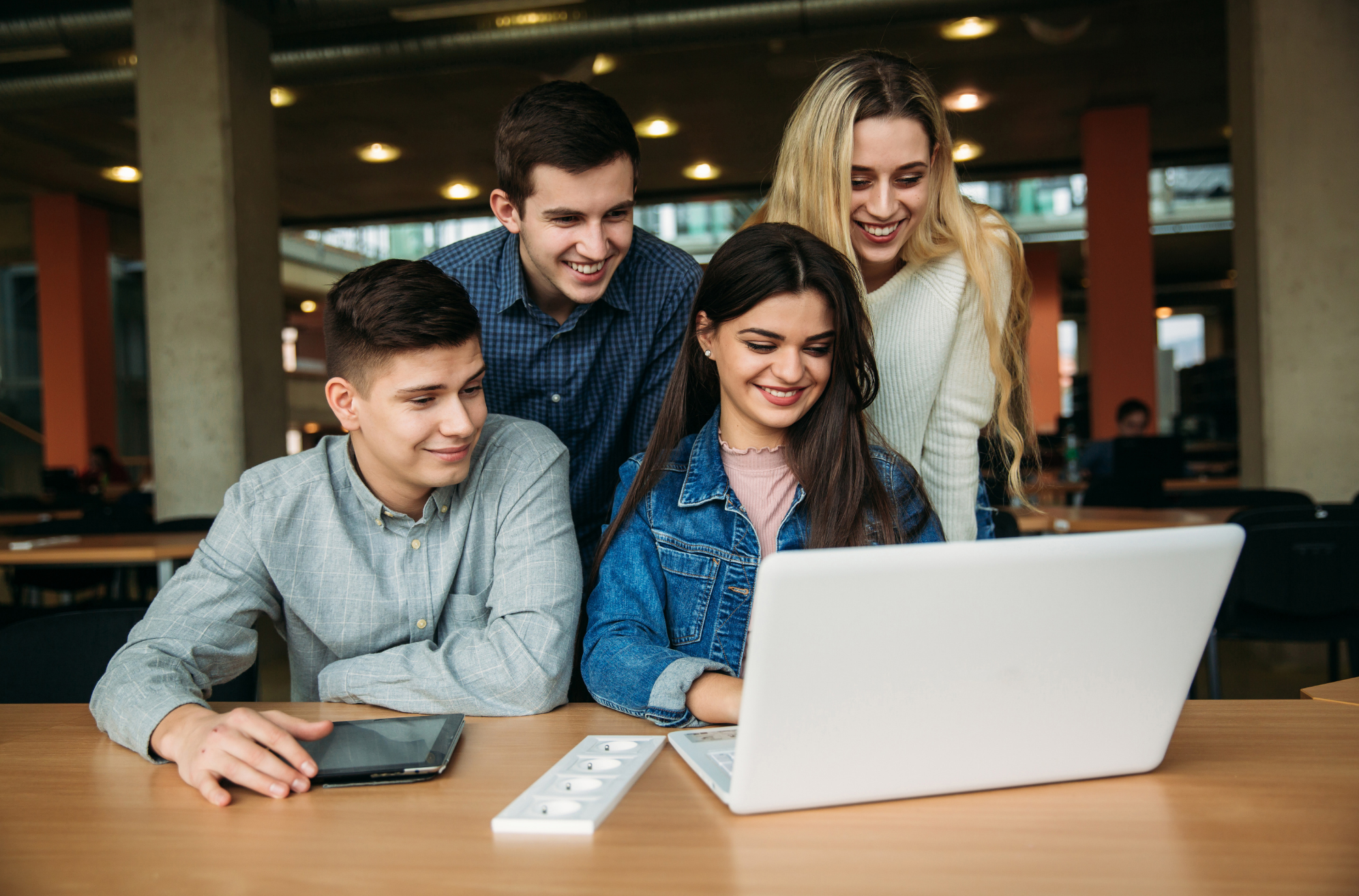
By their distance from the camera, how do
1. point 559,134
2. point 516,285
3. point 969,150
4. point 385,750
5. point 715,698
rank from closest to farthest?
point 385,750 → point 715,698 → point 559,134 → point 516,285 → point 969,150

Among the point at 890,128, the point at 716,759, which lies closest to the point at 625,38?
the point at 890,128

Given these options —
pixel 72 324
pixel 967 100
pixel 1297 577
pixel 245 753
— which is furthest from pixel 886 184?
pixel 72 324

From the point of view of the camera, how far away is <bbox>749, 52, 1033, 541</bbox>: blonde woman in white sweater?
1.65 meters

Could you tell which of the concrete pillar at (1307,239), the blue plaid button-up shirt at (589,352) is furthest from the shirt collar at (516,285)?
the concrete pillar at (1307,239)

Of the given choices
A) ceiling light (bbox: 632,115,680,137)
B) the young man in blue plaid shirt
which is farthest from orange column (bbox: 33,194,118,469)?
the young man in blue plaid shirt

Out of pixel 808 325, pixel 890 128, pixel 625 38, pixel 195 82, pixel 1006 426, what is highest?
pixel 625 38

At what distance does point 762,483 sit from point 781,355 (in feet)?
0.74

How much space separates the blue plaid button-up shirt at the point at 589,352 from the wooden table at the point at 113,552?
6.47ft

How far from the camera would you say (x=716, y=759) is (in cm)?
99

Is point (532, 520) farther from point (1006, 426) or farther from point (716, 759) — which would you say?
point (1006, 426)

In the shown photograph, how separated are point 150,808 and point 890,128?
4.79ft

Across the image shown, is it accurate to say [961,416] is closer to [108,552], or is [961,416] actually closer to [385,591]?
[385,591]

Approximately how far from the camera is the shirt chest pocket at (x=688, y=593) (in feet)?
4.67

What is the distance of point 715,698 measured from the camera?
1.15m
